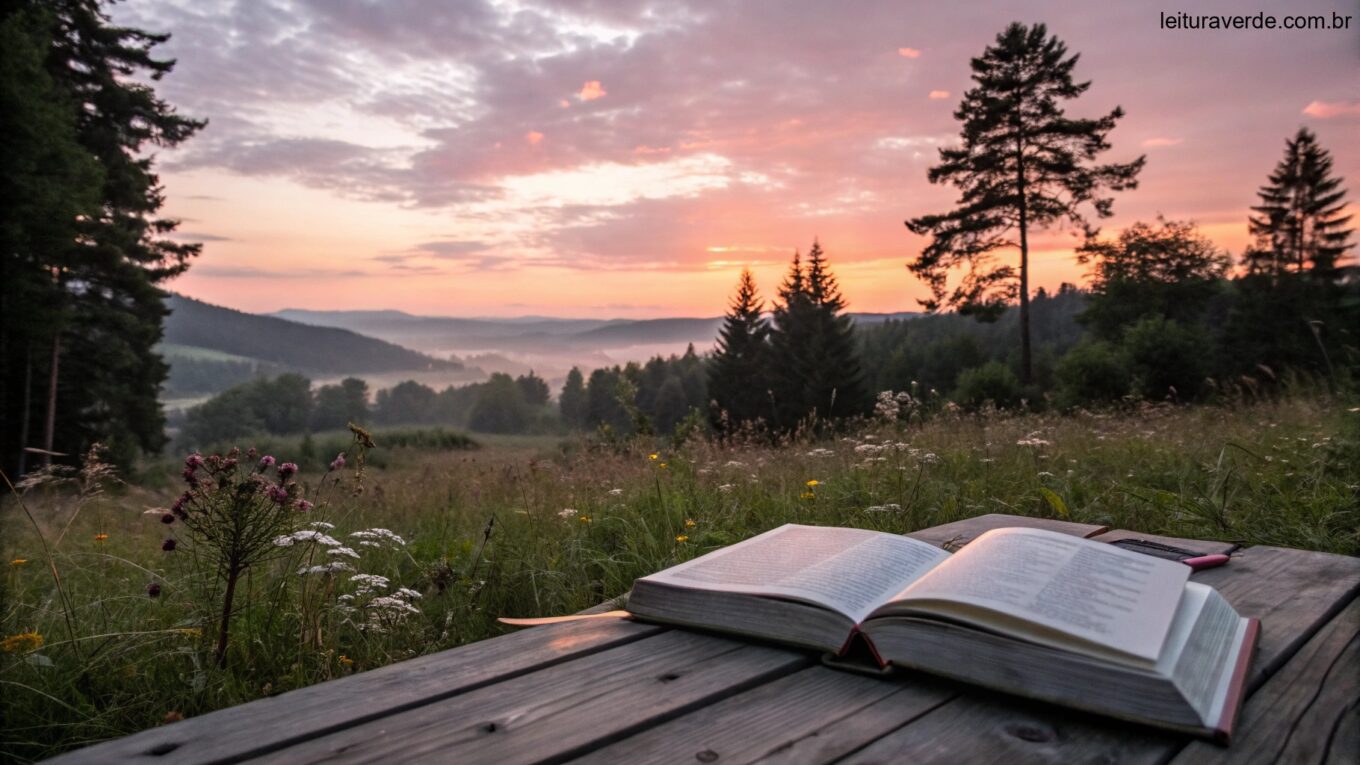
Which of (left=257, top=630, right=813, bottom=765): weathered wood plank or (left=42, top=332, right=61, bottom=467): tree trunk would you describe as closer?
Result: (left=257, top=630, right=813, bottom=765): weathered wood plank

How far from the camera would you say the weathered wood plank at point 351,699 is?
833mm

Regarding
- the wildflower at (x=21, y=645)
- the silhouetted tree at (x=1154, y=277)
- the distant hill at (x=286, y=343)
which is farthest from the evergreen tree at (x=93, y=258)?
the distant hill at (x=286, y=343)

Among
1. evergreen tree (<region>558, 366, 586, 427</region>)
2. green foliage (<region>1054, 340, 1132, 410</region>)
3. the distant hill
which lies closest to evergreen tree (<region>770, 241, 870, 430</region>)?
green foliage (<region>1054, 340, 1132, 410</region>)

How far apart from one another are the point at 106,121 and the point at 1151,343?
33686 millimetres

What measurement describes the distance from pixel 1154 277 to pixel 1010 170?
21371 mm

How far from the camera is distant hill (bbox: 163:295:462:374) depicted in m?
94.2

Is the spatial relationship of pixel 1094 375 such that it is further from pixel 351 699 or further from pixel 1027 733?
pixel 351 699

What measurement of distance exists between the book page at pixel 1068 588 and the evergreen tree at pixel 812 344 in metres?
41.9

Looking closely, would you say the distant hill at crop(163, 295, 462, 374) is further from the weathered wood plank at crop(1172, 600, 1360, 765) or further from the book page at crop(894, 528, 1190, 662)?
the weathered wood plank at crop(1172, 600, 1360, 765)

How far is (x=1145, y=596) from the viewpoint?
3.49ft

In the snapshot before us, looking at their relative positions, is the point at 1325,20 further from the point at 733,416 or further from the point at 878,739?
the point at 733,416

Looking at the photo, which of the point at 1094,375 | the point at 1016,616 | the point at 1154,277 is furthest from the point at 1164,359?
the point at 1016,616

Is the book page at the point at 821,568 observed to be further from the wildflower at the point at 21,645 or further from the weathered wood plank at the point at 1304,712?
the wildflower at the point at 21,645

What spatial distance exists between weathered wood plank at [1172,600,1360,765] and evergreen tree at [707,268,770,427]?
161ft
